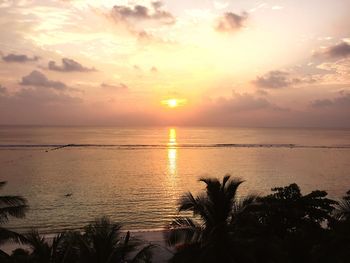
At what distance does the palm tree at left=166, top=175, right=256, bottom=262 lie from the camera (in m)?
13.5

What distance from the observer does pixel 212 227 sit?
1385cm

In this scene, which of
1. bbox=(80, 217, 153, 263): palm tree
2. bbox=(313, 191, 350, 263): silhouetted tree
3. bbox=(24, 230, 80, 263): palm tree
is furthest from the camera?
bbox=(313, 191, 350, 263): silhouetted tree

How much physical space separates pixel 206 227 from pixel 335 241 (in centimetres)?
508

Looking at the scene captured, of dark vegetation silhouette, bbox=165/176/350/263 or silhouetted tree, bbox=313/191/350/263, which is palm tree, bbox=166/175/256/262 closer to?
dark vegetation silhouette, bbox=165/176/350/263

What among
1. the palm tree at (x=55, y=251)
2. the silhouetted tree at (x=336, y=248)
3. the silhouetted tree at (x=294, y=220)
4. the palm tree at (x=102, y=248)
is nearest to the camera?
the palm tree at (x=102, y=248)

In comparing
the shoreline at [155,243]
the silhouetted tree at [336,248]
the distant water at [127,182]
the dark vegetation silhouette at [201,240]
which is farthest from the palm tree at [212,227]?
the distant water at [127,182]

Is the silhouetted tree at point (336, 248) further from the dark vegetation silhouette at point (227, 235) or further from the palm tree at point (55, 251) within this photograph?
the palm tree at point (55, 251)

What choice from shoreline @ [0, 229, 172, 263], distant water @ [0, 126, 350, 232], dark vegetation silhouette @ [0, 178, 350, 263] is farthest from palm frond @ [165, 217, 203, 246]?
distant water @ [0, 126, 350, 232]

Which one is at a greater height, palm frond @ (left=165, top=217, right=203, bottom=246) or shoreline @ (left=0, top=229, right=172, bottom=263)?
palm frond @ (left=165, top=217, right=203, bottom=246)

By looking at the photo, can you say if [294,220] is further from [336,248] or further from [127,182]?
[127,182]

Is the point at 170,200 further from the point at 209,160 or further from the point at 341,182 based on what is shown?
the point at 209,160

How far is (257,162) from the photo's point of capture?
110250 mm

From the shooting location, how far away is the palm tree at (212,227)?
13.5m

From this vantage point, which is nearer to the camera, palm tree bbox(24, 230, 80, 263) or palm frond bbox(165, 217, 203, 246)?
palm tree bbox(24, 230, 80, 263)
